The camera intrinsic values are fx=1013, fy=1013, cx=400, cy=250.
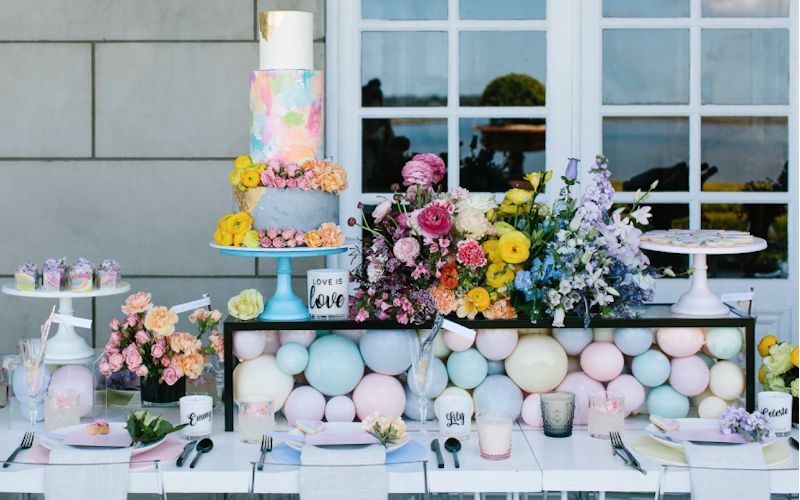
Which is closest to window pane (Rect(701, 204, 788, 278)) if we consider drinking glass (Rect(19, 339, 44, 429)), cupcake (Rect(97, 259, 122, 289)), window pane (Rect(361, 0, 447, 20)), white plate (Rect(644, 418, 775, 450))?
window pane (Rect(361, 0, 447, 20))

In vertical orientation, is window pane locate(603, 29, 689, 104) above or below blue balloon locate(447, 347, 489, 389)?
above

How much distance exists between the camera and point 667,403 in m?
2.53

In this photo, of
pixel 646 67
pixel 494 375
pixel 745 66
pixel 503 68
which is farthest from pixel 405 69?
pixel 494 375

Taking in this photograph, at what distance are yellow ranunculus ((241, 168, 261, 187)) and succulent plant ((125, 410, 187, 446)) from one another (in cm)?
62

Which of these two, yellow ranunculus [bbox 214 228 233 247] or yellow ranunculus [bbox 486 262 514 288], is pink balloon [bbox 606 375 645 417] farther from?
yellow ranunculus [bbox 214 228 233 247]

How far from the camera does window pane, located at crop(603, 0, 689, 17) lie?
3.84 meters

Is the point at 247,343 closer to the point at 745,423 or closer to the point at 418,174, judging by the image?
the point at 418,174

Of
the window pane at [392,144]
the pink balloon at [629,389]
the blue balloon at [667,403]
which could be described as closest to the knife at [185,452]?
the pink balloon at [629,389]

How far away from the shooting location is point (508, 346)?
99.2 inches

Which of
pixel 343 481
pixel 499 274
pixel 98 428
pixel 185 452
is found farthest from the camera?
pixel 499 274

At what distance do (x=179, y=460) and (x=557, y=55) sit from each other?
228cm

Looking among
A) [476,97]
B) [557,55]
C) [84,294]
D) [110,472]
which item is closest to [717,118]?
[557,55]

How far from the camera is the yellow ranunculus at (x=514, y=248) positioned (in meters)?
2.43

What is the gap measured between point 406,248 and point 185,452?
69 cm
